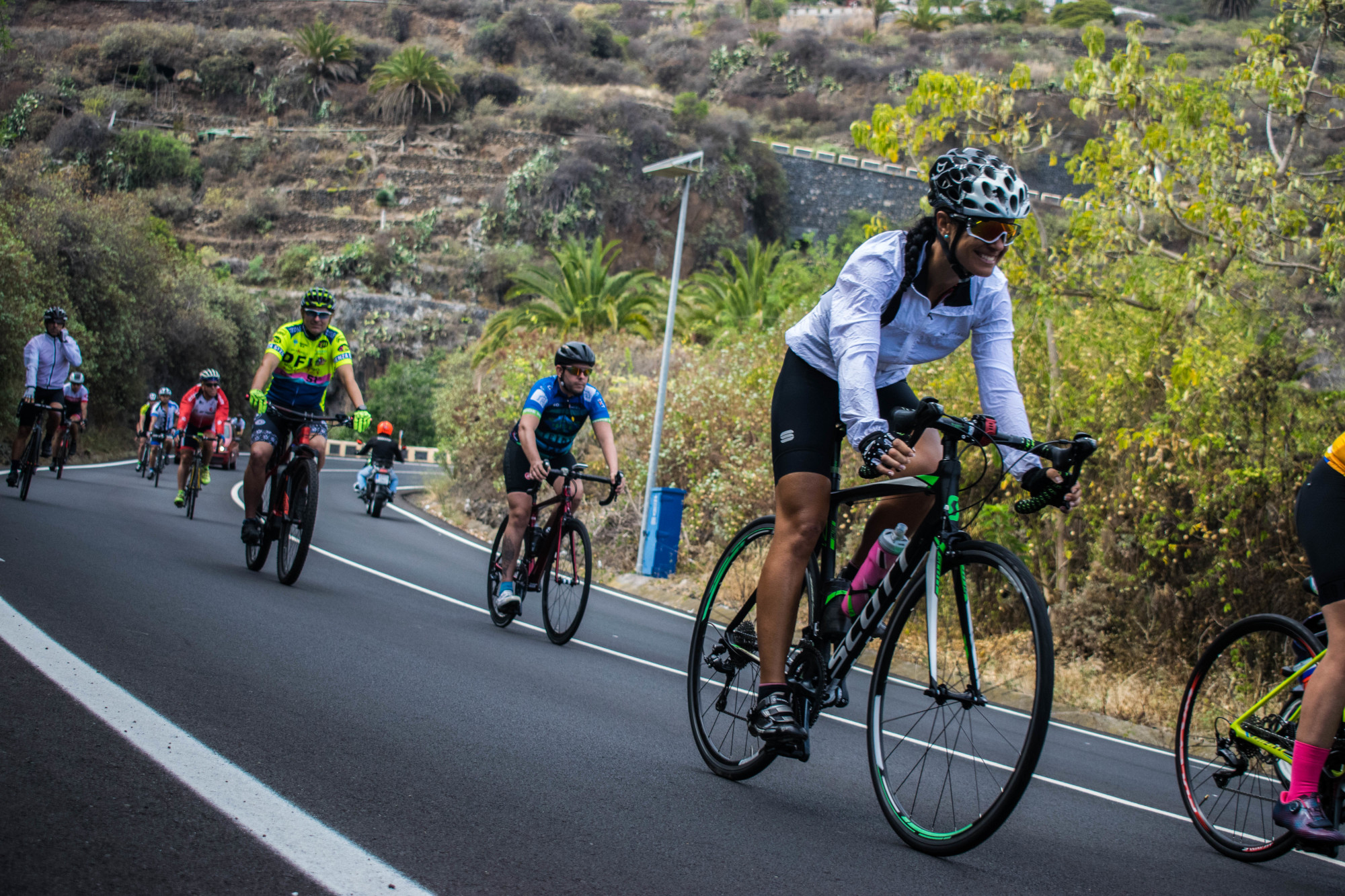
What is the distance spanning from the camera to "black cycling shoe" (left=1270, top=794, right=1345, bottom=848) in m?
4.00

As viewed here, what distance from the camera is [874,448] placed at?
3617 mm

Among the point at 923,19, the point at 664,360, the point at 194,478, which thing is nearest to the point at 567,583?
the point at 664,360

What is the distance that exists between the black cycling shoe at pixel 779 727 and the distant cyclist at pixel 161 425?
20.2 meters

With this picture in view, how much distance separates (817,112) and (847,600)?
10664 cm

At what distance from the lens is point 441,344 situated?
211 feet

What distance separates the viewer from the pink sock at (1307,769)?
4141 mm

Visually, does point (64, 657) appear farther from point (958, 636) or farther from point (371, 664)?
point (958, 636)

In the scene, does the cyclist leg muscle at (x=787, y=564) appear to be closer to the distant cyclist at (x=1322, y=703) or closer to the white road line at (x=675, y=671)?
the distant cyclist at (x=1322, y=703)

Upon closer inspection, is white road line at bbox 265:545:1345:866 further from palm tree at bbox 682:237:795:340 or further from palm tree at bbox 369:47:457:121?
palm tree at bbox 369:47:457:121

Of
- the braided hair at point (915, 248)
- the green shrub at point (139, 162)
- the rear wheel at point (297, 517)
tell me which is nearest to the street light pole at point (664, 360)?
the rear wheel at point (297, 517)

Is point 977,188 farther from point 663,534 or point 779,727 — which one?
point 663,534

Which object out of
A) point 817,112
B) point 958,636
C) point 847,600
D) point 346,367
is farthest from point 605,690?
point 817,112

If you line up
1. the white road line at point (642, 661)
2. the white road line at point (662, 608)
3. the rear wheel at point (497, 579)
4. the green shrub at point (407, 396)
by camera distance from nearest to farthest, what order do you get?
the white road line at point (642, 661) → the white road line at point (662, 608) → the rear wheel at point (497, 579) → the green shrub at point (407, 396)

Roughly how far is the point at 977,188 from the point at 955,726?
1.84 m
